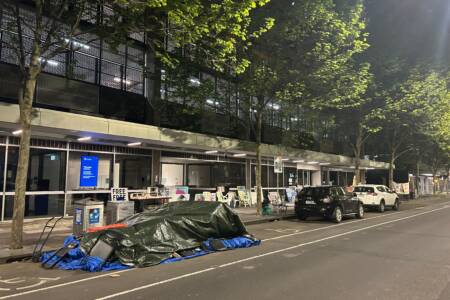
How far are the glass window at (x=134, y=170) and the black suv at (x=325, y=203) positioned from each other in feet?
24.3

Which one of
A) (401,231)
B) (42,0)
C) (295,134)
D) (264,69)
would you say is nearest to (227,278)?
(42,0)

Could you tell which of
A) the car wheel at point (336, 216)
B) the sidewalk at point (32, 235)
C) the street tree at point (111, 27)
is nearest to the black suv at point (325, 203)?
the car wheel at point (336, 216)

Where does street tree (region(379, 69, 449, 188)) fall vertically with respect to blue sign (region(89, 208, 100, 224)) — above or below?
above

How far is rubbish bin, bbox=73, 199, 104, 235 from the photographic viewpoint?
11.2 metres

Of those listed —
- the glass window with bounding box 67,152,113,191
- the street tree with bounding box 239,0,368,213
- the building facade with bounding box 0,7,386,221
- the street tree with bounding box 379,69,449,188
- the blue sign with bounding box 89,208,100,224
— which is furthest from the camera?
the street tree with bounding box 379,69,449,188

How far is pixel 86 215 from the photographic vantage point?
11156 millimetres

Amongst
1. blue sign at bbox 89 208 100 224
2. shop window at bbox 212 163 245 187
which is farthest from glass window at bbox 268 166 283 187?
blue sign at bbox 89 208 100 224

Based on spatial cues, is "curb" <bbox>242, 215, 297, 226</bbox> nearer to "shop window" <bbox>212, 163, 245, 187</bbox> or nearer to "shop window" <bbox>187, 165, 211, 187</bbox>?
"shop window" <bbox>212, 163, 245, 187</bbox>

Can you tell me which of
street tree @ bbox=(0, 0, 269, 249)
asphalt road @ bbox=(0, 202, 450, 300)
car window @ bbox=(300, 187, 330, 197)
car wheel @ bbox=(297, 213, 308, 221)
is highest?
street tree @ bbox=(0, 0, 269, 249)

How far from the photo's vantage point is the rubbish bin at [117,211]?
1312 centimetres

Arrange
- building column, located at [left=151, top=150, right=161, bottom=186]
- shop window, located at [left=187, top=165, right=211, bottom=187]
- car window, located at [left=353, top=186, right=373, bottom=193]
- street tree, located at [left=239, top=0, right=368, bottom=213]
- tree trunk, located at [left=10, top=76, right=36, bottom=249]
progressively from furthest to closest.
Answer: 1. car window, located at [left=353, top=186, right=373, bottom=193]
2. shop window, located at [left=187, top=165, right=211, bottom=187]
3. building column, located at [left=151, top=150, right=161, bottom=186]
4. street tree, located at [left=239, top=0, right=368, bottom=213]
5. tree trunk, located at [left=10, top=76, right=36, bottom=249]

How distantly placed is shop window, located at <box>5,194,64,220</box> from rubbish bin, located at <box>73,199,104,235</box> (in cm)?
462

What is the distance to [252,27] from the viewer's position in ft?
55.3

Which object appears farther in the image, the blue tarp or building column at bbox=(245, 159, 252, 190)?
building column at bbox=(245, 159, 252, 190)
